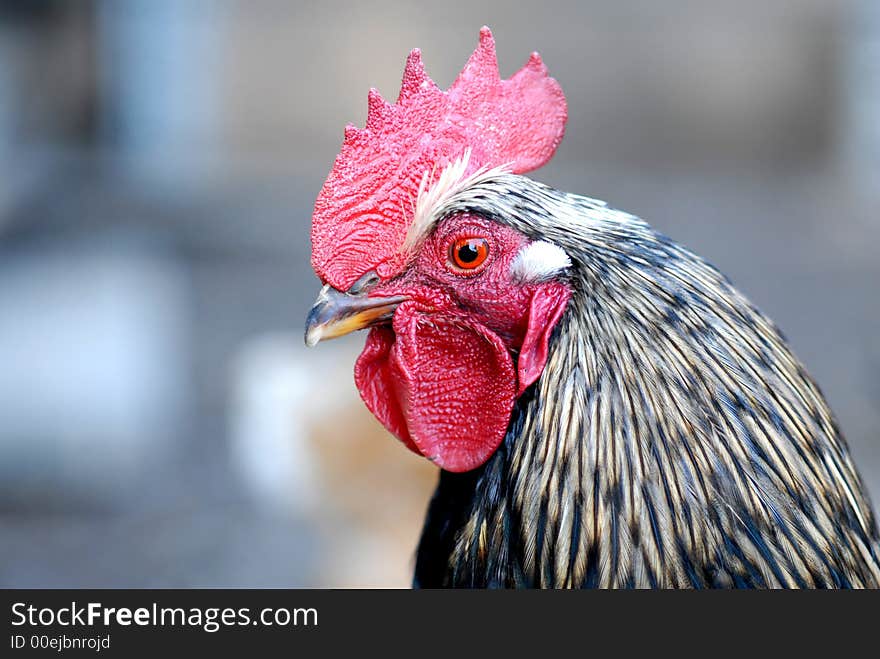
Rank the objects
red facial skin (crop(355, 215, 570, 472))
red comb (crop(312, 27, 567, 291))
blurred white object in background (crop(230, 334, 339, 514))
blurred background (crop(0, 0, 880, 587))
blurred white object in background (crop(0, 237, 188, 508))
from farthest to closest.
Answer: blurred white object in background (crop(0, 237, 188, 508)) < blurred background (crop(0, 0, 880, 587)) < blurred white object in background (crop(230, 334, 339, 514)) < red comb (crop(312, 27, 567, 291)) < red facial skin (crop(355, 215, 570, 472))

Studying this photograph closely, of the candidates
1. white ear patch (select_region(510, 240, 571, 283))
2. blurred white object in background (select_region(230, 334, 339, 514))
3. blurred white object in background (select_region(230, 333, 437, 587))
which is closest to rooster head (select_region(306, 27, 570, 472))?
white ear patch (select_region(510, 240, 571, 283))

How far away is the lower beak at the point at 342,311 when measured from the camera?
1.80 m

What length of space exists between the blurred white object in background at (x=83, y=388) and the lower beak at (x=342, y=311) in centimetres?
349

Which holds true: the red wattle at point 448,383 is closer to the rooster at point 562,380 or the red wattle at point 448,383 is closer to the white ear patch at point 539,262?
the rooster at point 562,380

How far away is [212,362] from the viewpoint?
620cm

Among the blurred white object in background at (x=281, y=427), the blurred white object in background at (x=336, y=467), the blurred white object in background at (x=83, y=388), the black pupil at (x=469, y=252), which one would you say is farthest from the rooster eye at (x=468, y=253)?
the blurred white object in background at (x=83, y=388)

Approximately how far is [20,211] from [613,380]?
7.31 m

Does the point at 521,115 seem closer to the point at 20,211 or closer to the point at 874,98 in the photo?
the point at 20,211

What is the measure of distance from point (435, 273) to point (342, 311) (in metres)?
0.19

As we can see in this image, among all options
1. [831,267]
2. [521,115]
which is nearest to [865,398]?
[831,267]

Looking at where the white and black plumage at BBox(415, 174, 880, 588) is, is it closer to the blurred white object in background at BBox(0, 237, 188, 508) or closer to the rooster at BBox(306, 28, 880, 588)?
the rooster at BBox(306, 28, 880, 588)

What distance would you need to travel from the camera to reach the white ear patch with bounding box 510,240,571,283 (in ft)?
5.51

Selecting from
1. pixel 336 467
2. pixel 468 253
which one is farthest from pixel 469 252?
pixel 336 467

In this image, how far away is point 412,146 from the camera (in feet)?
6.14
